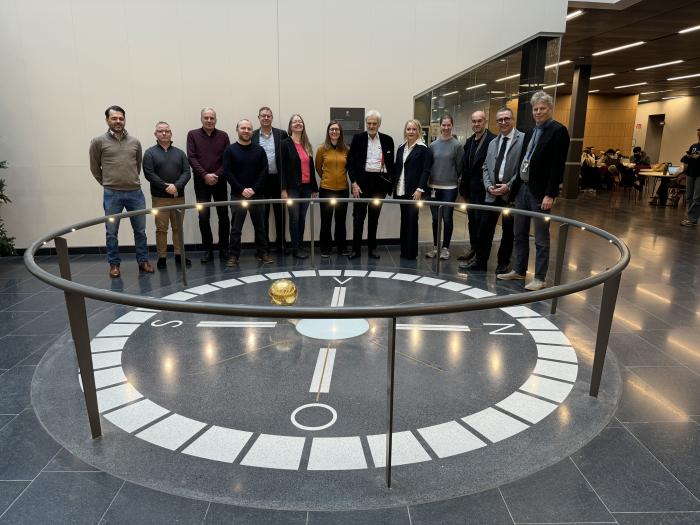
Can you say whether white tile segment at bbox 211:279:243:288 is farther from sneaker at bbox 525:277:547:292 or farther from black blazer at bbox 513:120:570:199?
black blazer at bbox 513:120:570:199

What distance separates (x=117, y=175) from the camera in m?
6.78

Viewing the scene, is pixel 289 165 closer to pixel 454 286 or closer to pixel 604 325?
pixel 454 286

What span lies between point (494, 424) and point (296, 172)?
524cm

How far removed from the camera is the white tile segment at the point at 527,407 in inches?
131

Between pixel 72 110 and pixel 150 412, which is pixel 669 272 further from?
pixel 72 110

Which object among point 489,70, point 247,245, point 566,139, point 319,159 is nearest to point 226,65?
point 319,159

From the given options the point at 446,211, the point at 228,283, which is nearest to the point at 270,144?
the point at 228,283

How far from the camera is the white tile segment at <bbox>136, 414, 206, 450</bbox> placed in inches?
119

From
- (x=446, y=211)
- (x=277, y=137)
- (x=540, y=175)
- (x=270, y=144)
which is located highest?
(x=277, y=137)

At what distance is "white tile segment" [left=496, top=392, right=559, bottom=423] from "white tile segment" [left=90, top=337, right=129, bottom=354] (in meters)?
3.23

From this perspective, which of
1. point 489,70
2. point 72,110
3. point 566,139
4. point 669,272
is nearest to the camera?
point 566,139

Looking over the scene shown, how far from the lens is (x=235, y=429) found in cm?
316

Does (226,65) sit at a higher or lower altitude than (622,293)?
higher

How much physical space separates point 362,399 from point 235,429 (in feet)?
2.92
